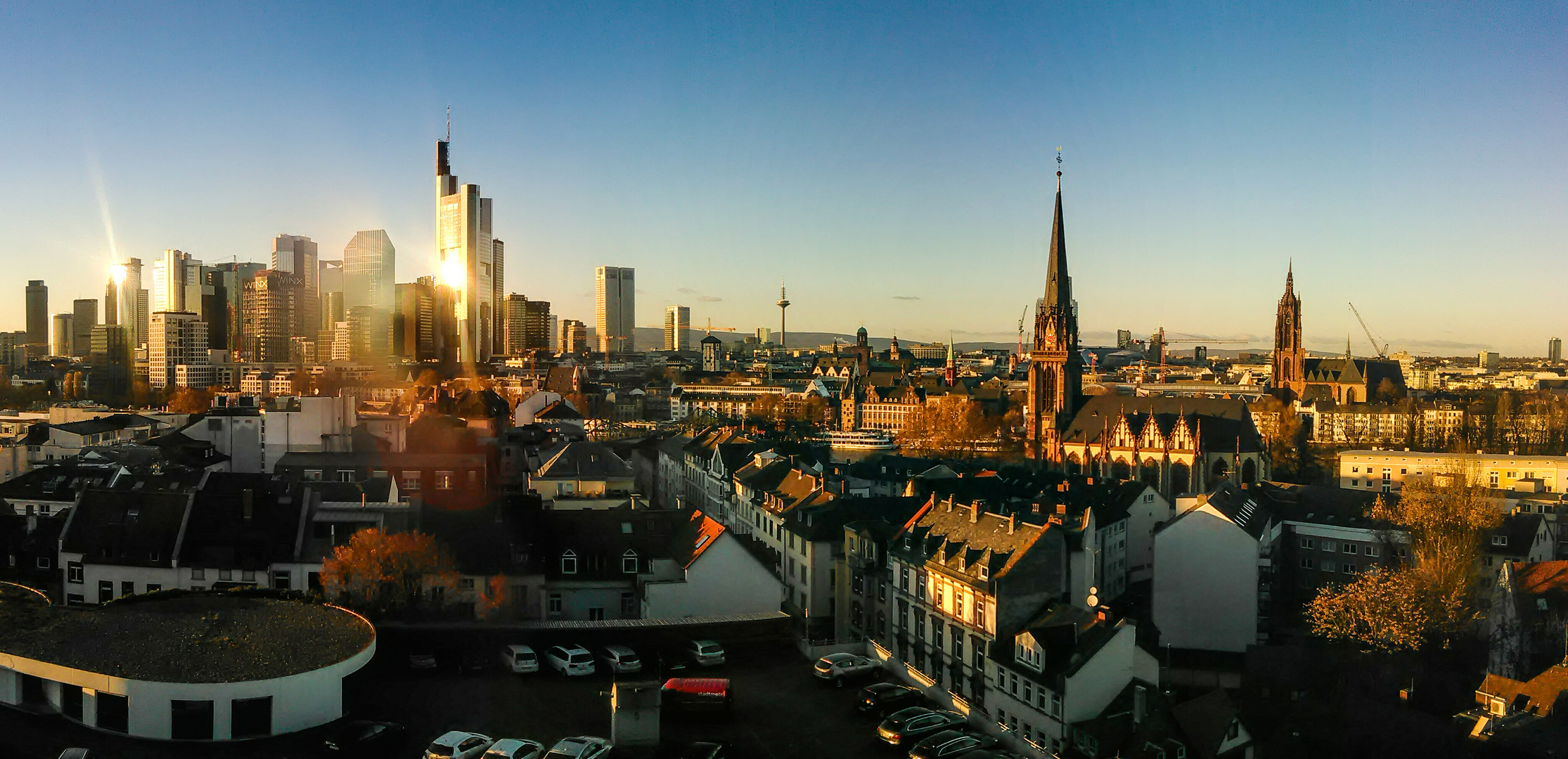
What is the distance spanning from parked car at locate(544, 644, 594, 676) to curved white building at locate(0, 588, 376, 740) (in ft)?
9.30

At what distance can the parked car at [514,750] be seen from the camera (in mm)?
13656

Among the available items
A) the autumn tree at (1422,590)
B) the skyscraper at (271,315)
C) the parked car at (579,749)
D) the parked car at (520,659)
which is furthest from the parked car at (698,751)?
the skyscraper at (271,315)

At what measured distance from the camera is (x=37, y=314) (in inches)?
6629

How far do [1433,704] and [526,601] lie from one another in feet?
65.8

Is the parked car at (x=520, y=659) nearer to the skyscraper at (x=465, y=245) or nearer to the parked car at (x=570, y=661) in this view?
the parked car at (x=570, y=661)

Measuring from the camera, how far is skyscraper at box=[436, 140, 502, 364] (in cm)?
17225

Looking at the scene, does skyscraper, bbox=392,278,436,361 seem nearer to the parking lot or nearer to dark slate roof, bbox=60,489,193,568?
dark slate roof, bbox=60,489,193,568

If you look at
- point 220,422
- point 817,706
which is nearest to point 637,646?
point 817,706

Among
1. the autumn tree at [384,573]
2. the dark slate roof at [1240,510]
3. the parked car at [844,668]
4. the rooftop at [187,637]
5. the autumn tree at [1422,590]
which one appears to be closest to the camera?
the rooftop at [187,637]

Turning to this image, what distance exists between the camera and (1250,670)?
26.5m

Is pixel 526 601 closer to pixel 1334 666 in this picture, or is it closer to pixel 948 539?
pixel 948 539

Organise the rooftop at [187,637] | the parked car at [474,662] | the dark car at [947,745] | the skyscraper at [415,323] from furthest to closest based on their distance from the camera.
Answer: the skyscraper at [415,323], the parked car at [474,662], the dark car at [947,745], the rooftop at [187,637]

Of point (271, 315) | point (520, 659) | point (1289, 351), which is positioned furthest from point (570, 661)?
point (271, 315)

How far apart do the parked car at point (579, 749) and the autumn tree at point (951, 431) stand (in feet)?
190
